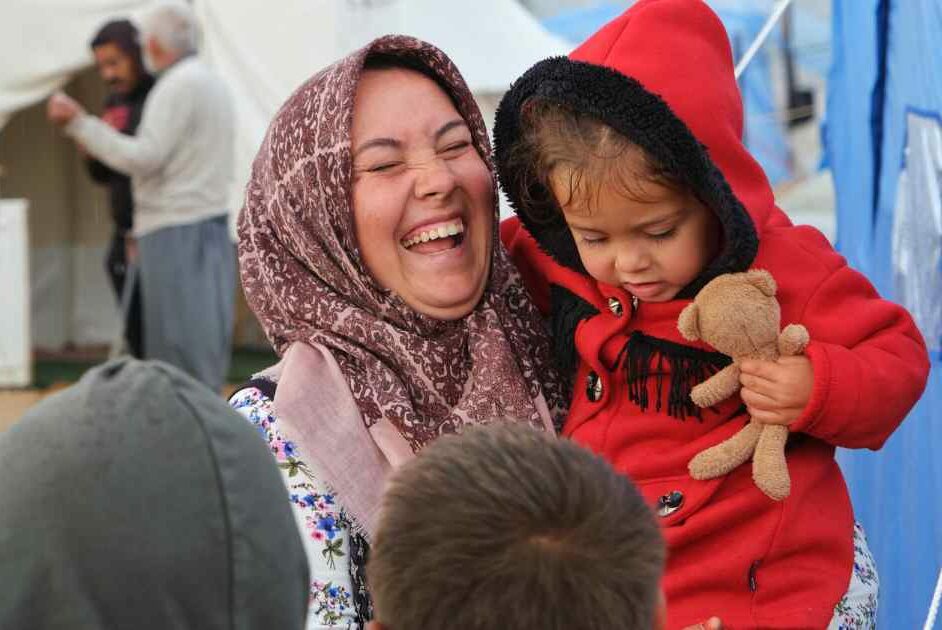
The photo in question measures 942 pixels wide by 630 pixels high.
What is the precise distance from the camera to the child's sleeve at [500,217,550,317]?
2.50m

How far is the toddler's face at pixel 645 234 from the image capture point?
2029 mm

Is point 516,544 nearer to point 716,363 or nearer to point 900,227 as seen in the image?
point 716,363

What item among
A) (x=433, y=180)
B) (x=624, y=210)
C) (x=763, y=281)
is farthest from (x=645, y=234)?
(x=433, y=180)

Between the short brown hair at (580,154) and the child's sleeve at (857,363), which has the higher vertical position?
the short brown hair at (580,154)

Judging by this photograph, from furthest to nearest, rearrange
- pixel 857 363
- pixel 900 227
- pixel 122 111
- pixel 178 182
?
pixel 122 111
pixel 178 182
pixel 900 227
pixel 857 363

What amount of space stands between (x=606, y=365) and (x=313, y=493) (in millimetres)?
500

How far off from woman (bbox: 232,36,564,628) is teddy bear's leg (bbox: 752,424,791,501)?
1.35ft

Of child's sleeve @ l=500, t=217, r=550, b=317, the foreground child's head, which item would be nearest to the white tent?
child's sleeve @ l=500, t=217, r=550, b=317

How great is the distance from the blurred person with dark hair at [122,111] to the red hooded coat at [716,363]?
5.25m

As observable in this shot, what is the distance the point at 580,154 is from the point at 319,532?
0.70 m

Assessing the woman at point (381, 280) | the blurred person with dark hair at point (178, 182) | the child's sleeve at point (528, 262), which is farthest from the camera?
the blurred person with dark hair at point (178, 182)

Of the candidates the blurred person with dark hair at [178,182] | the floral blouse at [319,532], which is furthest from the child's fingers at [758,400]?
the blurred person with dark hair at [178,182]

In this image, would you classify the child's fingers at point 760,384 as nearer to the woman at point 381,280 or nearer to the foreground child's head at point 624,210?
the foreground child's head at point 624,210

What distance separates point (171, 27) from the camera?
6.97 meters
